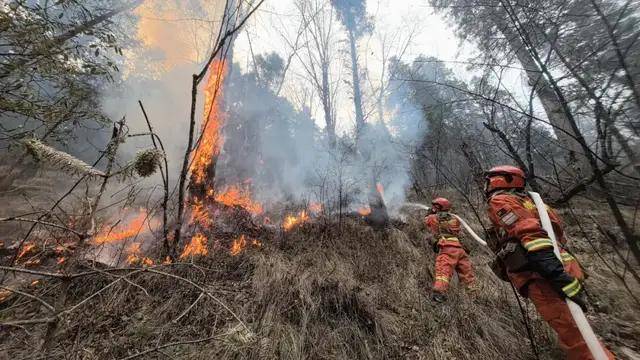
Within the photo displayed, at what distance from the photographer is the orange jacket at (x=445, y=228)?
5062 mm

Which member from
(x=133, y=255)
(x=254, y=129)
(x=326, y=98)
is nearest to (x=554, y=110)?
(x=133, y=255)

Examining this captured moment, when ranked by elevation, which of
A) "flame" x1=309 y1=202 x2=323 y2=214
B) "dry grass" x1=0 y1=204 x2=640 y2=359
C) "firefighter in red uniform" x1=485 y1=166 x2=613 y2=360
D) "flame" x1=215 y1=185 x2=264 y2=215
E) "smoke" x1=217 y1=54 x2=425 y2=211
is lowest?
"dry grass" x1=0 y1=204 x2=640 y2=359

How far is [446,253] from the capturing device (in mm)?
4945

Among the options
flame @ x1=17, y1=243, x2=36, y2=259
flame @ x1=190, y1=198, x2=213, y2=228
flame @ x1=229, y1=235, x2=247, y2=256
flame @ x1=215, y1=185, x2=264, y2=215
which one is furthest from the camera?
flame @ x1=215, y1=185, x2=264, y2=215

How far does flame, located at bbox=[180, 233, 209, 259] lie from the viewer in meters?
5.02

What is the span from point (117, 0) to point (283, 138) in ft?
55.0

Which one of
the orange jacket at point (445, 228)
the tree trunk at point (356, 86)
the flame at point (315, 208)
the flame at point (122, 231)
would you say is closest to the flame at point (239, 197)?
the flame at point (315, 208)

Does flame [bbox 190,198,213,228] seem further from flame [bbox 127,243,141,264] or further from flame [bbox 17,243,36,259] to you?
flame [bbox 17,243,36,259]

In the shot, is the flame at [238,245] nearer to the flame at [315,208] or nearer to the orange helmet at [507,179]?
the flame at [315,208]

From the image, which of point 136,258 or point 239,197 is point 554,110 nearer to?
point 136,258

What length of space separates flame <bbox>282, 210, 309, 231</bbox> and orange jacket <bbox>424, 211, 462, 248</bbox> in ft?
10.9

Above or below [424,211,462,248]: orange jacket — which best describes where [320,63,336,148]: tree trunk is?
above

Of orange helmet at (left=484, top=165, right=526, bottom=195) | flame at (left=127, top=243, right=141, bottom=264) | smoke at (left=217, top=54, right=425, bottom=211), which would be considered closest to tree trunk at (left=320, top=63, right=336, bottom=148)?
smoke at (left=217, top=54, right=425, bottom=211)

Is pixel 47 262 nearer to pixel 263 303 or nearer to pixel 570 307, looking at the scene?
pixel 263 303
